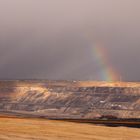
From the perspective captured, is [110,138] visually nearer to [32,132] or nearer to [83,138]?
[83,138]

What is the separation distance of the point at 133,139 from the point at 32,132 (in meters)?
6.03

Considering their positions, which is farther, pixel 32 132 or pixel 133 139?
pixel 32 132

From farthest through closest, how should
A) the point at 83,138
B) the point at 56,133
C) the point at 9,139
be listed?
1. the point at 56,133
2. the point at 83,138
3. the point at 9,139

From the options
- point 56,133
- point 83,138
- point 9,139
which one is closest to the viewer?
point 9,139

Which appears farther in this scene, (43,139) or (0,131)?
(0,131)

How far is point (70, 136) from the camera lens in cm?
1944

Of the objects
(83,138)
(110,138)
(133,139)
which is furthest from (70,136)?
(133,139)

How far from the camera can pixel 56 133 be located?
20.6 metres

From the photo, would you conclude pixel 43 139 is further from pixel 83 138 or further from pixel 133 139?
pixel 133 139

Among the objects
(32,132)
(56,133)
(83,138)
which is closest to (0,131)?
(32,132)

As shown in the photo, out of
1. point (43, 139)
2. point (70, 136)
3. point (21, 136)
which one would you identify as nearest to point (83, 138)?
point (70, 136)

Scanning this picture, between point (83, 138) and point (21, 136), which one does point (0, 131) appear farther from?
point (83, 138)

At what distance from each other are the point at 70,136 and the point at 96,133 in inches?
83.1

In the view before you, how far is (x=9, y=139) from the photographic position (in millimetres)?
17453
